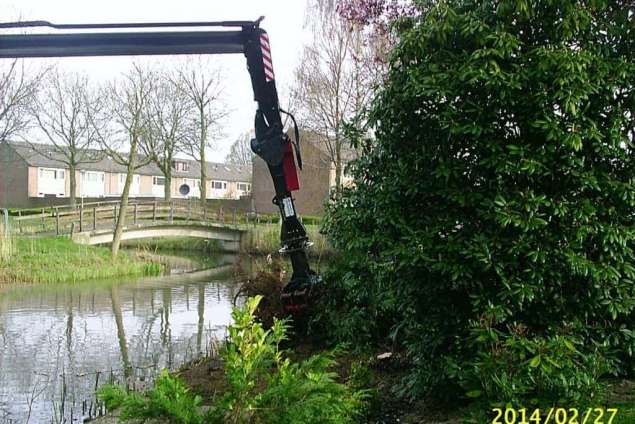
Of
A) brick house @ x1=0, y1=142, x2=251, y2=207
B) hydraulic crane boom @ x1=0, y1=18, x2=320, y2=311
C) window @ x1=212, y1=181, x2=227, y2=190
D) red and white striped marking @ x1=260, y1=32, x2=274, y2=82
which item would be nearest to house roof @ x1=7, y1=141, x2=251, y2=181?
brick house @ x1=0, y1=142, x2=251, y2=207

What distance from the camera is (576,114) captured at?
4.18 m

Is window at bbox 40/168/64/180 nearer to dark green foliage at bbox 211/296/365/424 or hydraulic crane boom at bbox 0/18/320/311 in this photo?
hydraulic crane boom at bbox 0/18/320/311

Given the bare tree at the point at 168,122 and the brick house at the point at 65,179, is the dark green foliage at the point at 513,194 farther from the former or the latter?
the brick house at the point at 65,179

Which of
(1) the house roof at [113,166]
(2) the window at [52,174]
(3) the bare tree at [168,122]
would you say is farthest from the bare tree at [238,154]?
(3) the bare tree at [168,122]

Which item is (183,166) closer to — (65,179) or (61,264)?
(65,179)

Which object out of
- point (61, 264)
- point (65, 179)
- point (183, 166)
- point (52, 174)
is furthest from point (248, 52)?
point (183, 166)

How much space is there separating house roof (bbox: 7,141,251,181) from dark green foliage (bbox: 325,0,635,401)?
1412 inches

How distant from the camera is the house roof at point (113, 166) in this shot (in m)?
50.6

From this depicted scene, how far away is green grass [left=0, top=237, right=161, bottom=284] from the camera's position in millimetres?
17719

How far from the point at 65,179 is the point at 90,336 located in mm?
46804

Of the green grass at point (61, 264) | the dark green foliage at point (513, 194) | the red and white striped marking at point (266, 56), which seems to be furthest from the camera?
the green grass at point (61, 264)

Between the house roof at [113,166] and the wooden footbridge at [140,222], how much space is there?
10.9 metres

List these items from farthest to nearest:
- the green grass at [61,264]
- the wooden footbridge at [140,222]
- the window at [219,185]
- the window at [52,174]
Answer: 1. the window at [219,185]
2. the window at [52,174]
3. the wooden footbridge at [140,222]
4. the green grass at [61,264]

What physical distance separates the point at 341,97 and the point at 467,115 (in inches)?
666
